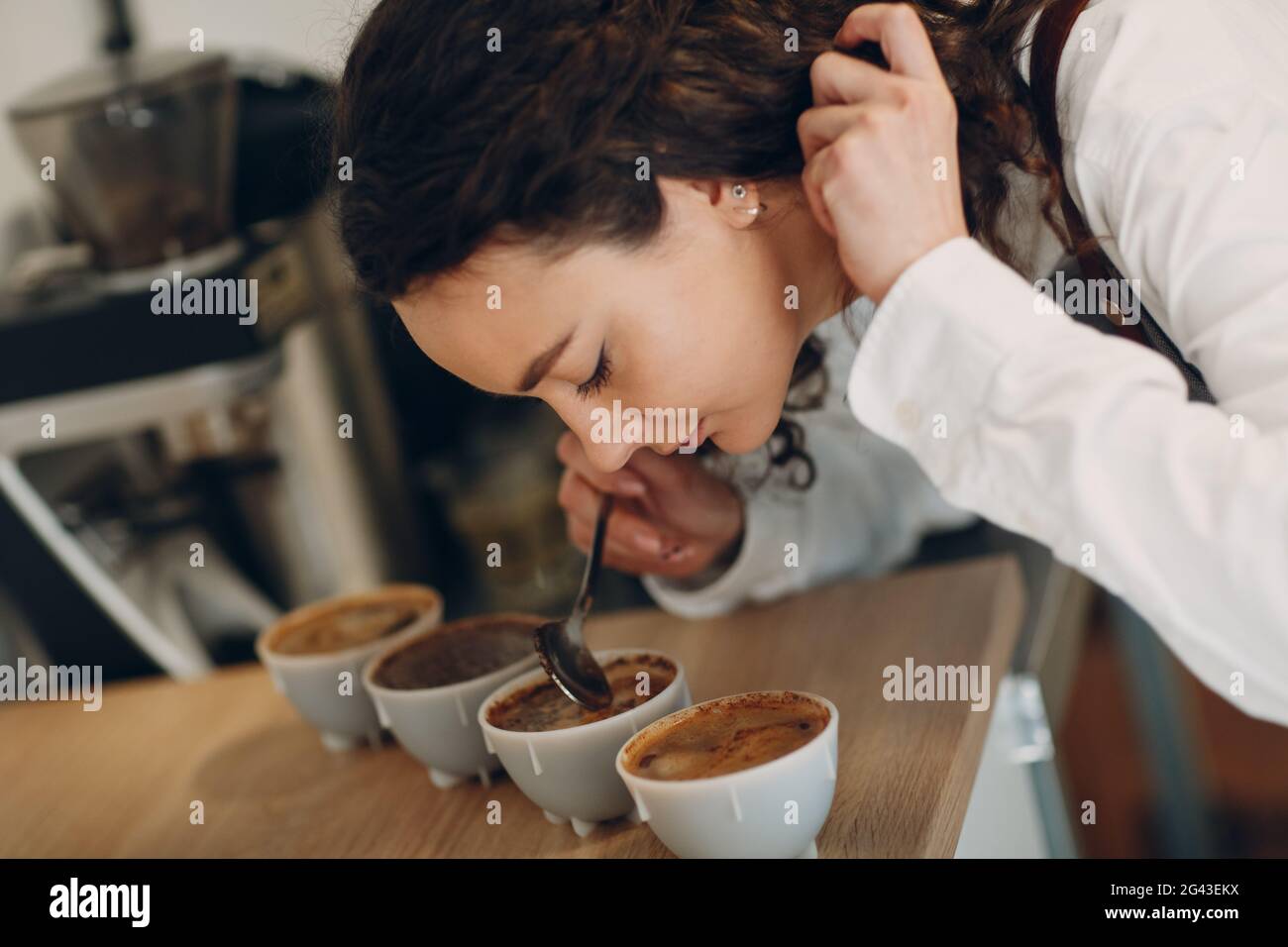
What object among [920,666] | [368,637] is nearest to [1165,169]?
[920,666]

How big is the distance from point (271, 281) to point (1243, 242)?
3.36 feet

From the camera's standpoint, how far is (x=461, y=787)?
0.87m

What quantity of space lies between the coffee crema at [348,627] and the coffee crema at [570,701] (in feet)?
0.64

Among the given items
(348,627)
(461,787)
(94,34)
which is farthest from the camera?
(94,34)

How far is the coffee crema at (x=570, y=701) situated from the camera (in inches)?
30.4

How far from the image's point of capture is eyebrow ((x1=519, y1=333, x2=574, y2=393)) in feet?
2.56

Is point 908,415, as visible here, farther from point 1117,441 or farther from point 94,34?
point 94,34

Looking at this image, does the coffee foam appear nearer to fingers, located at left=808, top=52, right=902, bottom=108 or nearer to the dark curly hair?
the dark curly hair

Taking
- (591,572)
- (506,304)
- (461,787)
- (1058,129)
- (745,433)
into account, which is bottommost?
(461,787)

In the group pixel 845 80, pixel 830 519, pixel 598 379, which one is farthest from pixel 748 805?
pixel 830 519

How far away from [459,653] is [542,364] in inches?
8.8

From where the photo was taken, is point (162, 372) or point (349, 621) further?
point (162, 372)

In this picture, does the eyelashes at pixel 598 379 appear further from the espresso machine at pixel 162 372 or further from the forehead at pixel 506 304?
the espresso machine at pixel 162 372
